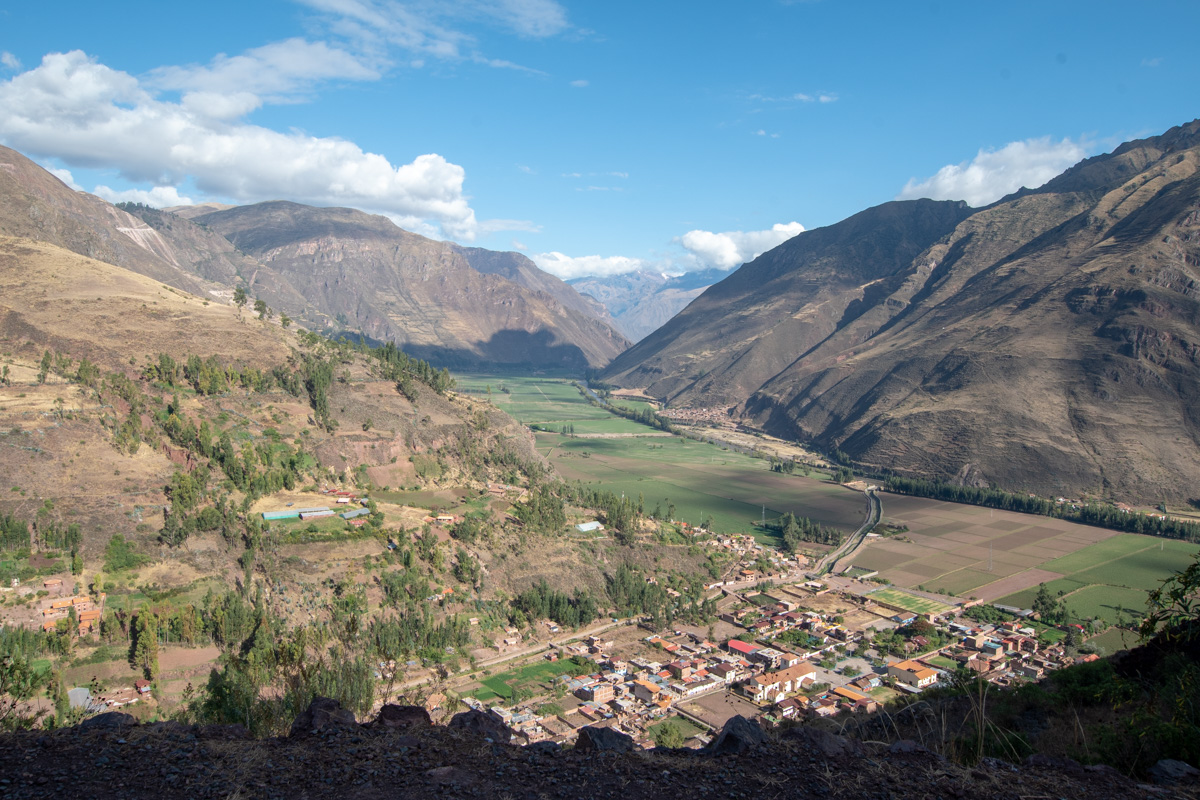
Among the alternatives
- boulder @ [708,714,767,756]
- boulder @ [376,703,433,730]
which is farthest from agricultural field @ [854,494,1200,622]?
Answer: boulder @ [376,703,433,730]

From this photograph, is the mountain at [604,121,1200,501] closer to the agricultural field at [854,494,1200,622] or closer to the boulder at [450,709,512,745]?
the agricultural field at [854,494,1200,622]

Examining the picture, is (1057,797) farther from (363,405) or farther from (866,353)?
(866,353)

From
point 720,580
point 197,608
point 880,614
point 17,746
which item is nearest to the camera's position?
point 17,746

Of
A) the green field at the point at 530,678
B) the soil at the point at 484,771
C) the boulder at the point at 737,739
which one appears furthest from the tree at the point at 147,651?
the boulder at the point at 737,739

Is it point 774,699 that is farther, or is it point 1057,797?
point 774,699

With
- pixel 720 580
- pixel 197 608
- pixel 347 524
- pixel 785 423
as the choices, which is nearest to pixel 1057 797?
pixel 197 608

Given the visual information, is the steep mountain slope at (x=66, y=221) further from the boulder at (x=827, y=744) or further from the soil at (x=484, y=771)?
the boulder at (x=827, y=744)
